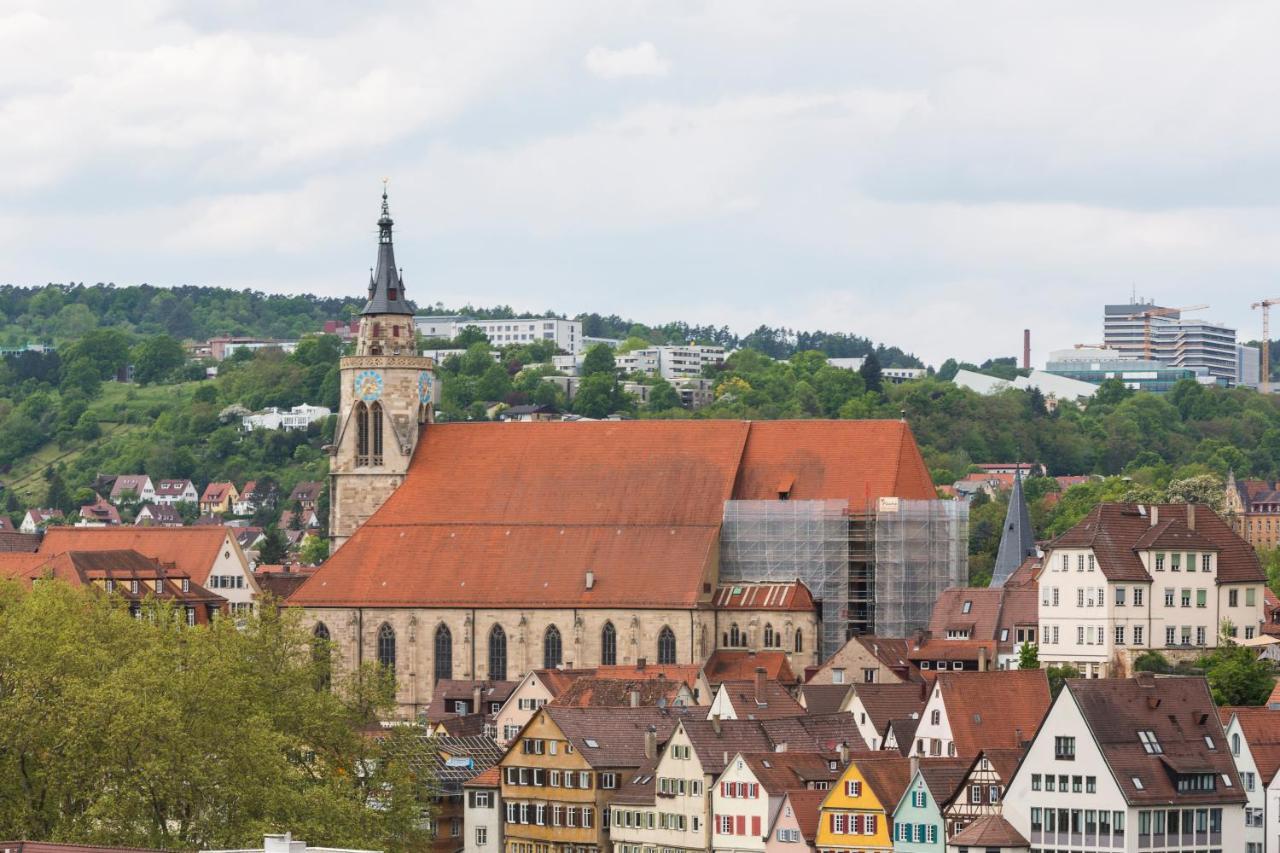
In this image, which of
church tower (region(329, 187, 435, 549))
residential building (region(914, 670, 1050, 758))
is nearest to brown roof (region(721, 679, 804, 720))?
residential building (region(914, 670, 1050, 758))

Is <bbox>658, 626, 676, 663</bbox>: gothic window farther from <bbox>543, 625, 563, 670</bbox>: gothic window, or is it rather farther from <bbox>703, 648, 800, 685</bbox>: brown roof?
<bbox>543, 625, 563, 670</bbox>: gothic window

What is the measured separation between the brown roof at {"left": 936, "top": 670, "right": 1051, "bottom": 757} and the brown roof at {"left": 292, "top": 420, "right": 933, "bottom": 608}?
99.1 feet

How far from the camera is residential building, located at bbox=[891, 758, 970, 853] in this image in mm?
92875

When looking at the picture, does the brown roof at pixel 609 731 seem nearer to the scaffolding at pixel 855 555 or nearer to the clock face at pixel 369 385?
the scaffolding at pixel 855 555

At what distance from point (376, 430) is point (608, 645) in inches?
690

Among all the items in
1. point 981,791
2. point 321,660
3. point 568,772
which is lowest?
point 568,772

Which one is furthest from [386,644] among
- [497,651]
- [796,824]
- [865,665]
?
[796,824]

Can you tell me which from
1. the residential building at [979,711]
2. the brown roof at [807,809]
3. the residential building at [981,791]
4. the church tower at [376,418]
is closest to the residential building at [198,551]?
the church tower at [376,418]

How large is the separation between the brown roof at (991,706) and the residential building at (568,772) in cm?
1068

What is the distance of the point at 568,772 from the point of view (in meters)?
105

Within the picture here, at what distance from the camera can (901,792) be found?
94.5 metres

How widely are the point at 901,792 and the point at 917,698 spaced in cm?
1727

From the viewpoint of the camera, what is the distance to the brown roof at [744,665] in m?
125

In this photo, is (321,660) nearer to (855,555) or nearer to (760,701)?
(760,701)
